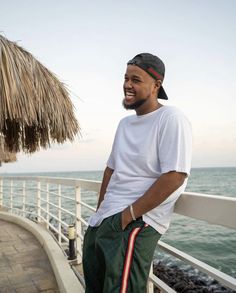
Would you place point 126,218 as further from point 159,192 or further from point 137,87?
point 137,87

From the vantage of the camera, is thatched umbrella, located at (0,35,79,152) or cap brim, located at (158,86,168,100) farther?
thatched umbrella, located at (0,35,79,152)

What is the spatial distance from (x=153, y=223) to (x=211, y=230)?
14.1m

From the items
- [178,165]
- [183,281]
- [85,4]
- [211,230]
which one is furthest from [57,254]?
[211,230]

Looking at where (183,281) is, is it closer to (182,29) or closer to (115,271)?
(182,29)

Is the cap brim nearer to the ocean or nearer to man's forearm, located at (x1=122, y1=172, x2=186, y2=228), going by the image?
man's forearm, located at (x1=122, y1=172, x2=186, y2=228)

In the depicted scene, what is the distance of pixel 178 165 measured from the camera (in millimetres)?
1207

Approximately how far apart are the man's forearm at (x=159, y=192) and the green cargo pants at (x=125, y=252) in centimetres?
8

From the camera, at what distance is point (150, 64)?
143 cm

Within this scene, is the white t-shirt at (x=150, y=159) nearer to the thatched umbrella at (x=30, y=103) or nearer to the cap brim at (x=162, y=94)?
the cap brim at (x=162, y=94)

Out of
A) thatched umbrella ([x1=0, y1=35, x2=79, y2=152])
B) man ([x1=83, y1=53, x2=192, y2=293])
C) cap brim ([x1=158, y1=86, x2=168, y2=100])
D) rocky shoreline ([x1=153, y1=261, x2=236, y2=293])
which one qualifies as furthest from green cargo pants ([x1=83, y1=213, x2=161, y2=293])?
rocky shoreline ([x1=153, y1=261, x2=236, y2=293])

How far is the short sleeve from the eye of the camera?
3.98ft

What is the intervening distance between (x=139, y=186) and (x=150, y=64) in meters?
0.60

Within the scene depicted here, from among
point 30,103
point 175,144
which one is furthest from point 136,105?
point 30,103

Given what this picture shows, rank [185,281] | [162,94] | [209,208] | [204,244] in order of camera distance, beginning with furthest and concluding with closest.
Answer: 1. [204,244]
2. [185,281]
3. [162,94]
4. [209,208]
